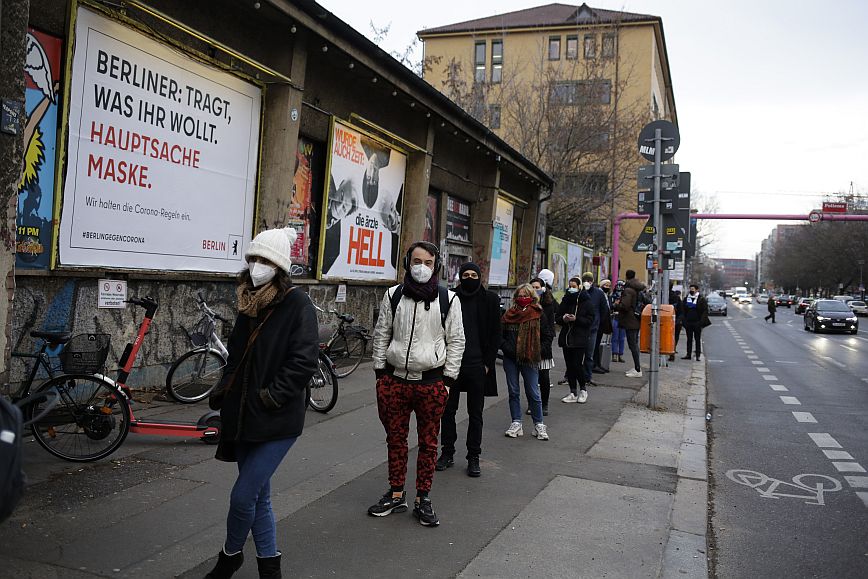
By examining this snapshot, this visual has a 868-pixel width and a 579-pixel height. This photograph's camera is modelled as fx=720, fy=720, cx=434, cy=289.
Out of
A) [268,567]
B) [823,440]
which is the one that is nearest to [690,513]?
[268,567]

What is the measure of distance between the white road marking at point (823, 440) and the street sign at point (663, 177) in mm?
3695

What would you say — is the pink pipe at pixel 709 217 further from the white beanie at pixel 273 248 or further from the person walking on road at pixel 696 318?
the white beanie at pixel 273 248

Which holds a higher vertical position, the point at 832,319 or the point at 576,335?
the point at 832,319

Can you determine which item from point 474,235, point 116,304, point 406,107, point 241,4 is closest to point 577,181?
point 474,235

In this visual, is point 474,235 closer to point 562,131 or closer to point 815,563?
point 562,131

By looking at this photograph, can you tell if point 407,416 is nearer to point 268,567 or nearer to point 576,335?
point 268,567

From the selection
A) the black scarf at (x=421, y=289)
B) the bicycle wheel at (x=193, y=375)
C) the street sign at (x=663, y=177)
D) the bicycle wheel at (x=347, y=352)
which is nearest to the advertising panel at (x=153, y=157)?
the bicycle wheel at (x=193, y=375)

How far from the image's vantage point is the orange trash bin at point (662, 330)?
1044 cm

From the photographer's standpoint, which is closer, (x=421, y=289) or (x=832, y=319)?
(x=421, y=289)

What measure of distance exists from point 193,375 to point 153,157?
2443 millimetres

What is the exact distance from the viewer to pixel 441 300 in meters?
4.93

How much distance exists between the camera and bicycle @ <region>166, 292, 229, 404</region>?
25.1 feet

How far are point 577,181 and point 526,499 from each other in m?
23.9

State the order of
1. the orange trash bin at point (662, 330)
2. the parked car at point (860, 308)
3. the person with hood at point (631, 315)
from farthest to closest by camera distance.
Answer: the parked car at point (860, 308) < the person with hood at point (631, 315) < the orange trash bin at point (662, 330)
